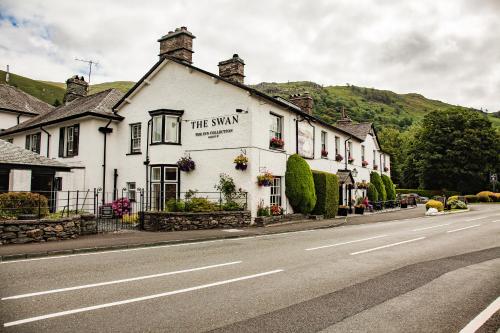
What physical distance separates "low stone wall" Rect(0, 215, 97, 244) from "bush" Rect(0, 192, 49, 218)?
32.7 inches

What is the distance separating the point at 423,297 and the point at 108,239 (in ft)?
34.1

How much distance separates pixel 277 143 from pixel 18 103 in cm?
3447

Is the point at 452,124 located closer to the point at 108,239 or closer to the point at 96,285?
the point at 108,239

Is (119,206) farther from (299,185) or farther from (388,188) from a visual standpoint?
(388,188)

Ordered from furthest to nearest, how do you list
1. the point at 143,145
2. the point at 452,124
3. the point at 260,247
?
the point at 452,124 < the point at 143,145 < the point at 260,247

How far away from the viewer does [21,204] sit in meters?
13.7

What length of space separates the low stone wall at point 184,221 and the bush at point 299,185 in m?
5.34

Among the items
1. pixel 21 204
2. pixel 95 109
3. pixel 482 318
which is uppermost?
pixel 95 109

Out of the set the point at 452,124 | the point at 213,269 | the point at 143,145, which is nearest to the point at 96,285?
the point at 213,269

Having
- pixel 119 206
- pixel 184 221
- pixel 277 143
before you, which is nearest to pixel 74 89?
pixel 119 206

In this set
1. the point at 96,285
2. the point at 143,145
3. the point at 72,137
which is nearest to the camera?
the point at 96,285

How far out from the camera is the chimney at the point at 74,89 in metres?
31.9

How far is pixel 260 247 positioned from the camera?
1162 centimetres

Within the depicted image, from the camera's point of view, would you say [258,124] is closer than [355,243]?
No
